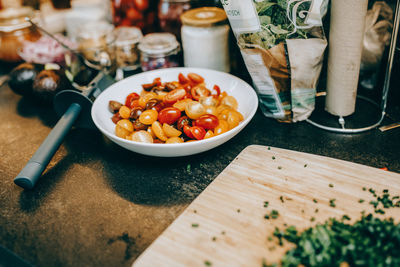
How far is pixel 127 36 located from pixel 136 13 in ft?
0.61

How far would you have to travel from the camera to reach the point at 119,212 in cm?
65

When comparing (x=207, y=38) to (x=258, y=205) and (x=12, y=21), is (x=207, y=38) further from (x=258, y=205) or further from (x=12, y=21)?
(x=12, y=21)

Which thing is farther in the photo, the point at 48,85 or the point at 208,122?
the point at 48,85

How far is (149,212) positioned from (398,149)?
0.62 metres

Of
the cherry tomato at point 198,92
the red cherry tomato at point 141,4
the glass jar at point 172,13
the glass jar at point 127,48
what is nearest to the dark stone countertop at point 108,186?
the cherry tomato at point 198,92

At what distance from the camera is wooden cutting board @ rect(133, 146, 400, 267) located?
52cm

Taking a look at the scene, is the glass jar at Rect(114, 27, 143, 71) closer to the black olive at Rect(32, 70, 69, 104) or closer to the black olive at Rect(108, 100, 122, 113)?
the black olive at Rect(32, 70, 69, 104)

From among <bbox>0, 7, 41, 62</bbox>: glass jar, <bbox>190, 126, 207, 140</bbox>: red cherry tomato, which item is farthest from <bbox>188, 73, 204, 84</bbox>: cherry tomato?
<bbox>0, 7, 41, 62</bbox>: glass jar

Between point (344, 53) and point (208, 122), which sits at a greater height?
point (344, 53)

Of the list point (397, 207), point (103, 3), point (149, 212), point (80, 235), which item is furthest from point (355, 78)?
point (103, 3)

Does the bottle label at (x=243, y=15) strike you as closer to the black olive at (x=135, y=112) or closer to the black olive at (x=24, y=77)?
the black olive at (x=135, y=112)

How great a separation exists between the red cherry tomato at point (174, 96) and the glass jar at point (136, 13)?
65 centimetres

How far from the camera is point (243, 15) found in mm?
782

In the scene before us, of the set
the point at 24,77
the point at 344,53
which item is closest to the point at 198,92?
the point at 344,53
